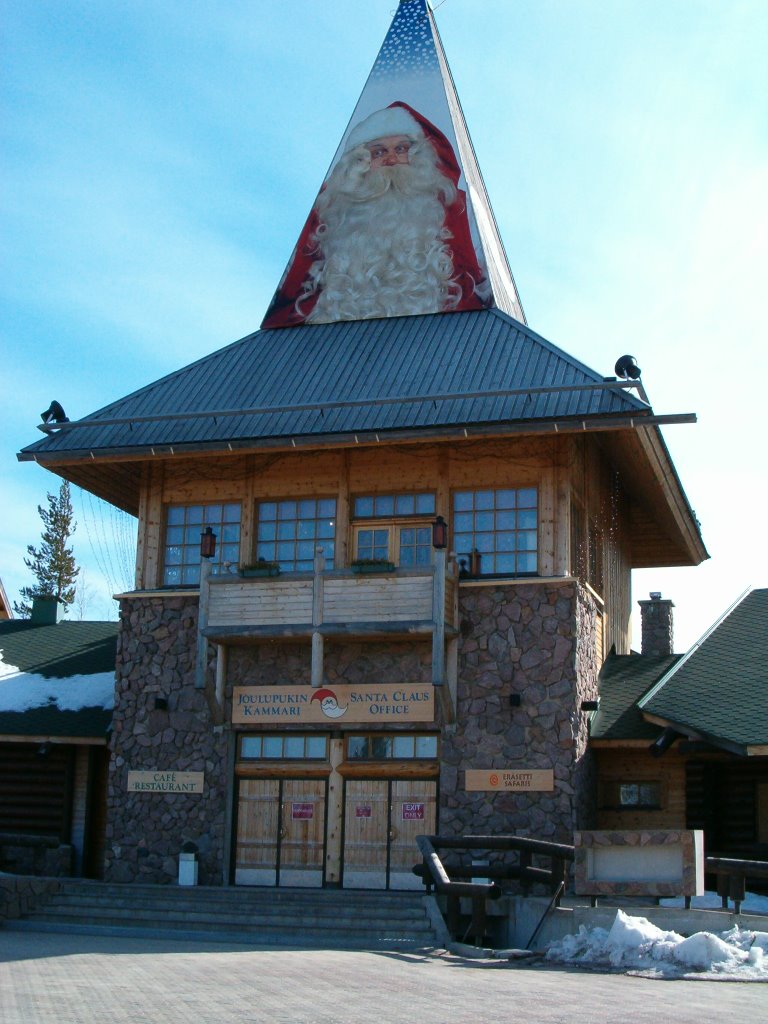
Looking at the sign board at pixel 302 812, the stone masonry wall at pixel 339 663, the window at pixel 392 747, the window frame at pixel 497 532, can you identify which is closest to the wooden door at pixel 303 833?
the sign board at pixel 302 812

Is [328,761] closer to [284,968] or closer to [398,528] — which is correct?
[398,528]

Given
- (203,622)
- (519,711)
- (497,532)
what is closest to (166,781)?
(203,622)

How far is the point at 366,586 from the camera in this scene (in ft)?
66.0

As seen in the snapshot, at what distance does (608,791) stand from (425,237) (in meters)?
9.66

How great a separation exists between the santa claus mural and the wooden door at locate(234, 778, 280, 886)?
Answer: 26.6 feet

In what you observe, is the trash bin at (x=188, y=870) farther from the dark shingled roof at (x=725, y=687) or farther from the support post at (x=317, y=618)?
the dark shingled roof at (x=725, y=687)

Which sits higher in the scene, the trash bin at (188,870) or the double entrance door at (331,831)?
the double entrance door at (331,831)

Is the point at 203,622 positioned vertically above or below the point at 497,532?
below

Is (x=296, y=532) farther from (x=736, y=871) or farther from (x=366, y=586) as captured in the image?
(x=736, y=871)

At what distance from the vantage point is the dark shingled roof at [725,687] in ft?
63.9

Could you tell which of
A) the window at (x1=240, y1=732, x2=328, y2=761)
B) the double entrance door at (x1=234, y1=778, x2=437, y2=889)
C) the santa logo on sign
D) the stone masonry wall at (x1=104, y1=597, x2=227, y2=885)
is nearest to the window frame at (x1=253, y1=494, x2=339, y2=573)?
the stone masonry wall at (x1=104, y1=597, x2=227, y2=885)

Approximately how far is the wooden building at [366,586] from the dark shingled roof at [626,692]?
1.45ft

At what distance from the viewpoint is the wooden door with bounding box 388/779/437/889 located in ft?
66.3

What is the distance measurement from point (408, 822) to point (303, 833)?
1.64 m
